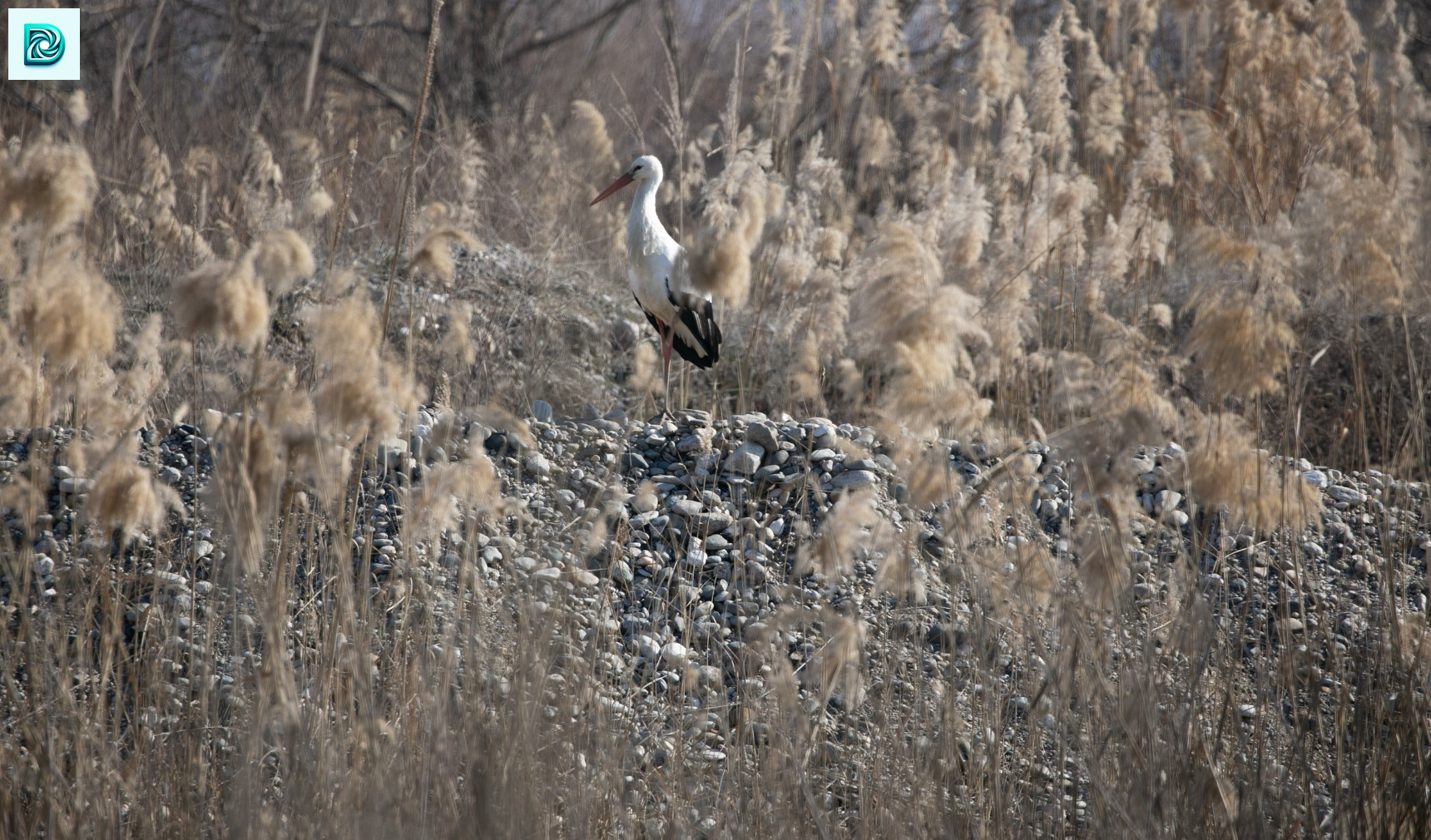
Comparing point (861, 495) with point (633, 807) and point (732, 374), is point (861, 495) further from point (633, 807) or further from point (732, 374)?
point (732, 374)

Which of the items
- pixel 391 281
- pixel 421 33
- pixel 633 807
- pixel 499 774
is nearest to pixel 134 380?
pixel 391 281

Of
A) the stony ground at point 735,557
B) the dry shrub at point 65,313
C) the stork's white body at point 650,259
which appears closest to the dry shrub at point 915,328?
the stony ground at point 735,557

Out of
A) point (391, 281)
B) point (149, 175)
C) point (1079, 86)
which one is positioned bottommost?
point (391, 281)

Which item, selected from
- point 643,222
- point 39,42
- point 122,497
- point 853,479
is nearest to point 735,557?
point 853,479

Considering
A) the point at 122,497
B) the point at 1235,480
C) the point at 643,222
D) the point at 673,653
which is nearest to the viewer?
the point at 122,497

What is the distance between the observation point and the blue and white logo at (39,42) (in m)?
4.79

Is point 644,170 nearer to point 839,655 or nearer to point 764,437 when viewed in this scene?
point 764,437

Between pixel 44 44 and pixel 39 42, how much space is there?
4 centimetres

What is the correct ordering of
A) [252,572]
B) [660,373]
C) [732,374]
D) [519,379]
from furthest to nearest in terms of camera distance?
[732,374] < [660,373] < [519,379] < [252,572]

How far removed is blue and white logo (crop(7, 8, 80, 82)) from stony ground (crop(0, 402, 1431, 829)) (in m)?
3.34

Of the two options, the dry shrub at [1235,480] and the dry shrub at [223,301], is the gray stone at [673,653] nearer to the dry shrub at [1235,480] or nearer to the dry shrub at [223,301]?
the dry shrub at [1235,480]

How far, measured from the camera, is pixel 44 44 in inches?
201

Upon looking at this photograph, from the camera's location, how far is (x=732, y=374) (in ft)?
15.6

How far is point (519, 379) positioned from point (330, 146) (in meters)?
2.89
